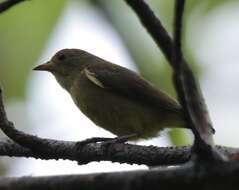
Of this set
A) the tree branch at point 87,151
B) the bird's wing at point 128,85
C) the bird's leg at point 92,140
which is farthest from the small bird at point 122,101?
the tree branch at point 87,151

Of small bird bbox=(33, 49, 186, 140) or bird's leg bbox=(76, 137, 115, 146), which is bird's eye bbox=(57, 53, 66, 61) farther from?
bird's leg bbox=(76, 137, 115, 146)

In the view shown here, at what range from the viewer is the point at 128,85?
5238 mm

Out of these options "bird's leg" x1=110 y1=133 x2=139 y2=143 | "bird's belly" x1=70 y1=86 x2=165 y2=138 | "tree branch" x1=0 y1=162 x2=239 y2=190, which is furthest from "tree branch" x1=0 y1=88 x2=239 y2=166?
"tree branch" x1=0 y1=162 x2=239 y2=190

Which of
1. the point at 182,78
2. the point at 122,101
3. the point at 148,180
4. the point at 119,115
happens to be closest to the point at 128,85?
the point at 122,101

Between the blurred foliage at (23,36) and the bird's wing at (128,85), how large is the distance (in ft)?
2.16

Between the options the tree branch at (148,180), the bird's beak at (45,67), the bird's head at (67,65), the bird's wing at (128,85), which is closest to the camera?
the tree branch at (148,180)

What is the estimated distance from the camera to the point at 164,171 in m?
1.75

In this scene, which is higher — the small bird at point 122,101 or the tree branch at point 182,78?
the tree branch at point 182,78

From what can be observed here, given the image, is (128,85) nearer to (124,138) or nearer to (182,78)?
(124,138)

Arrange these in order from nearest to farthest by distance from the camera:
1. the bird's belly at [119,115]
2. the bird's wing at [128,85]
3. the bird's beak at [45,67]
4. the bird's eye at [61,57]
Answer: the bird's belly at [119,115] → the bird's wing at [128,85] → the bird's beak at [45,67] → the bird's eye at [61,57]

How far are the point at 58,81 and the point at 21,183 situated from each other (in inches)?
168

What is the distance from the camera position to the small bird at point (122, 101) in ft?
15.8

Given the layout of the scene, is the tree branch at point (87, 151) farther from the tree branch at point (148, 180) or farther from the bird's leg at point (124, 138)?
the tree branch at point (148, 180)

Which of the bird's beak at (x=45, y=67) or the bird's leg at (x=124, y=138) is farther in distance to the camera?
the bird's beak at (x=45, y=67)
